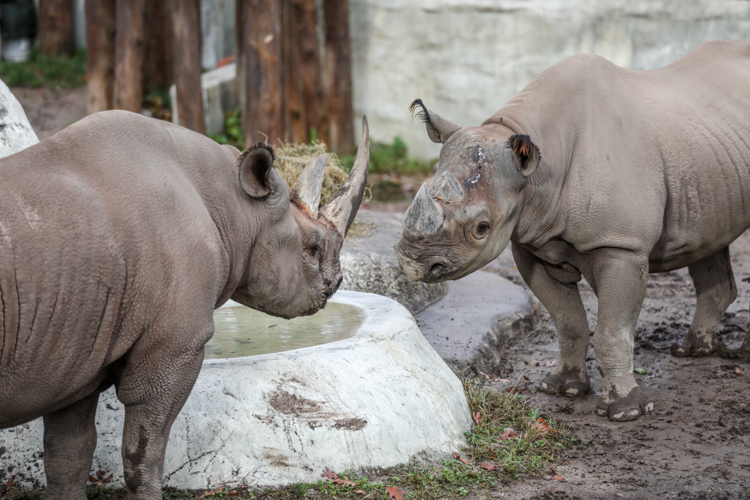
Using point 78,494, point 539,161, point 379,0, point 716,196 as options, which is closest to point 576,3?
point 379,0

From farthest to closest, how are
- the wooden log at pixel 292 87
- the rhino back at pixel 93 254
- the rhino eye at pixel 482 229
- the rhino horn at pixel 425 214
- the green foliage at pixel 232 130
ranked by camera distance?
the green foliage at pixel 232 130, the wooden log at pixel 292 87, the rhino eye at pixel 482 229, the rhino horn at pixel 425 214, the rhino back at pixel 93 254

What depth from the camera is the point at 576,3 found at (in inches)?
457

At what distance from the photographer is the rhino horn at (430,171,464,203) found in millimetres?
4793

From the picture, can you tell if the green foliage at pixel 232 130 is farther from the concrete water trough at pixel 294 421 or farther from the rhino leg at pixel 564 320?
the concrete water trough at pixel 294 421

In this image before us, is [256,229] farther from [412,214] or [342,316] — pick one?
[342,316]

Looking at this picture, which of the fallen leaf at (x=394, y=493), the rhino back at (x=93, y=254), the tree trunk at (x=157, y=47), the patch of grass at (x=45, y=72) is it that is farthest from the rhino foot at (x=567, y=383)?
the patch of grass at (x=45, y=72)

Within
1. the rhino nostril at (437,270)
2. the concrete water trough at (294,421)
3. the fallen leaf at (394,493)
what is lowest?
the fallen leaf at (394,493)

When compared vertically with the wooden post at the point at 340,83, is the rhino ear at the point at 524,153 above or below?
above

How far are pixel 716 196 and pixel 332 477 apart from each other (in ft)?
10.2

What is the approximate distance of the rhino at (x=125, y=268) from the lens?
9.71ft

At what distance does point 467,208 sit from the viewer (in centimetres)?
479

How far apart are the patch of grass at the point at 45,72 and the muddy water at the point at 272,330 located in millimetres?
9575

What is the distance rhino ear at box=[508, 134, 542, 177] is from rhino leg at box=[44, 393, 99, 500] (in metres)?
2.49

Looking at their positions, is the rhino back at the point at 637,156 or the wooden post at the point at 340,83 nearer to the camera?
the rhino back at the point at 637,156
